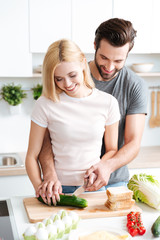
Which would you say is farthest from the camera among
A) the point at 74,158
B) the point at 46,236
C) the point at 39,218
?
the point at 74,158

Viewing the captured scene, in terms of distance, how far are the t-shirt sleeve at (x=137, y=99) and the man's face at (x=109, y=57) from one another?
0.61ft

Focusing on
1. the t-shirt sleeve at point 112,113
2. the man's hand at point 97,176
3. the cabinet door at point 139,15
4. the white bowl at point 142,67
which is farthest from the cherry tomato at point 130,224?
the white bowl at point 142,67

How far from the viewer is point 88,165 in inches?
65.9

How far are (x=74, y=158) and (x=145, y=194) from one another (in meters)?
0.35

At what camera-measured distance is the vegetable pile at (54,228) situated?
121cm

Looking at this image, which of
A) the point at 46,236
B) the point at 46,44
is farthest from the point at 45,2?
the point at 46,236

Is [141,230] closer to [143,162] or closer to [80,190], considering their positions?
[80,190]

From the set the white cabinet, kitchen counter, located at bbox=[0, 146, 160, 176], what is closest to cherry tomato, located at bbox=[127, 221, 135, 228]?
kitchen counter, located at bbox=[0, 146, 160, 176]

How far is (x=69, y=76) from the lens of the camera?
156cm

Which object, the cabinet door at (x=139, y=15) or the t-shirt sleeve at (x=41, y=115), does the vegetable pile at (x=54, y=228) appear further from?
the cabinet door at (x=139, y=15)

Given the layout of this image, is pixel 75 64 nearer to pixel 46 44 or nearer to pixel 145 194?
pixel 145 194

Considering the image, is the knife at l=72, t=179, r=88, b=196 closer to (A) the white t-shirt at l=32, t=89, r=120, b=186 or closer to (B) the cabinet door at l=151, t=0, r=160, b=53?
(A) the white t-shirt at l=32, t=89, r=120, b=186

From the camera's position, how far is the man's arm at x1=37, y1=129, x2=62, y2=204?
152cm

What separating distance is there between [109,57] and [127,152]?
46 cm
